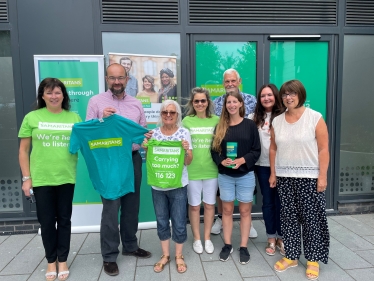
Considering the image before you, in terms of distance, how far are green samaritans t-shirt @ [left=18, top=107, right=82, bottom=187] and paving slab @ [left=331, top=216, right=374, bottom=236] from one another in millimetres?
3818

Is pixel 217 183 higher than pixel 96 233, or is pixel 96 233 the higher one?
pixel 217 183

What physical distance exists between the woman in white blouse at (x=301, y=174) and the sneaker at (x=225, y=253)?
51 cm

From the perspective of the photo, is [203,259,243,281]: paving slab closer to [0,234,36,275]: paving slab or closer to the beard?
the beard

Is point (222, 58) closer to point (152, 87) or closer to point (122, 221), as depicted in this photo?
point (152, 87)

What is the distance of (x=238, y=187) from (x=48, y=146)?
1.98 meters

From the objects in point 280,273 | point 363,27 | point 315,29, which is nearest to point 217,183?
point 280,273

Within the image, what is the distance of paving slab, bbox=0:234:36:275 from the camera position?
127 inches

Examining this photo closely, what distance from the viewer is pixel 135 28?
12.9 ft

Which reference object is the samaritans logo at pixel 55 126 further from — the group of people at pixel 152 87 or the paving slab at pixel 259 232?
the paving slab at pixel 259 232

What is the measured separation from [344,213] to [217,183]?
2.72 meters

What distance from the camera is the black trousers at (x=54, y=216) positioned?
8.66 feet

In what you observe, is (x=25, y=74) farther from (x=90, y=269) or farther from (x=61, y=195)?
(x=90, y=269)

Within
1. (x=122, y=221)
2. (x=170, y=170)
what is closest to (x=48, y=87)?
(x=170, y=170)

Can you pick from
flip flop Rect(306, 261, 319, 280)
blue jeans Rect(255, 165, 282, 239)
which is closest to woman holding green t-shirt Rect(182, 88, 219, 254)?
blue jeans Rect(255, 165, 282, 239)
